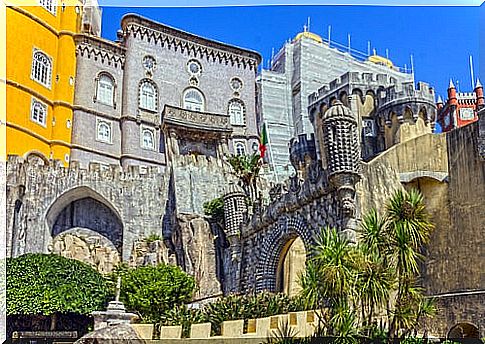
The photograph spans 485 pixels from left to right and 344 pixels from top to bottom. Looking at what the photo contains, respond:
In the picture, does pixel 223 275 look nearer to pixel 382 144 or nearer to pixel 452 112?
pixel 382 144

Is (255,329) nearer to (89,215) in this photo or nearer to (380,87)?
(380,87)

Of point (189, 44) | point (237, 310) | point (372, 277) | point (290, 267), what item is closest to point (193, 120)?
point (189, 44)

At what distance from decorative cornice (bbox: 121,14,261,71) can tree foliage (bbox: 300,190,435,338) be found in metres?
14.6

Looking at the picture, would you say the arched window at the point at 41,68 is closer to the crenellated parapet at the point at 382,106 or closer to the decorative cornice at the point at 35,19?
the decorative cornice at the point at 35,19

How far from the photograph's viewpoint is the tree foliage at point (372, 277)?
32.7 ft

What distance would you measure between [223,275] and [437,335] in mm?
7533

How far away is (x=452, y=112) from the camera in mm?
28078

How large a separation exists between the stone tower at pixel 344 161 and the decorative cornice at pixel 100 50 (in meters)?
14.6

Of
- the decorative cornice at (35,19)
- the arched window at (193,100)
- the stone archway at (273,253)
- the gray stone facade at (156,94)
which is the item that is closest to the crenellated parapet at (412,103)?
the stone archway at (273,253)

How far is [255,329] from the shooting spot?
10922mm

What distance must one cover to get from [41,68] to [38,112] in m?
1.66

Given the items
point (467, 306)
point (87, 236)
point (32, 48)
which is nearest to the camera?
point (467, 306)

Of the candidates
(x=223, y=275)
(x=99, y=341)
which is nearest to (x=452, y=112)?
(x=223, y=275)

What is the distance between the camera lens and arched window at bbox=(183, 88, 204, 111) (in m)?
25.3
